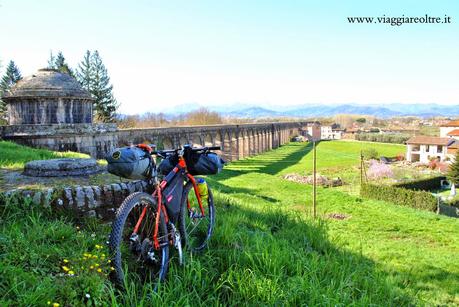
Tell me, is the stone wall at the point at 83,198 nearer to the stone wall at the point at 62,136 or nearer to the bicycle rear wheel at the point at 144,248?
the bicycle rear wheel at the point at 144,248

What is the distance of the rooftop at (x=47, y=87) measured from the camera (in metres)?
16.1

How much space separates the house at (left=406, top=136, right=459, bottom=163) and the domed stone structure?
43.4 m

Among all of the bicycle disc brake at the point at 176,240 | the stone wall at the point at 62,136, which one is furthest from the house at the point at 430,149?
the bicycle disc brake at the point at 176,240

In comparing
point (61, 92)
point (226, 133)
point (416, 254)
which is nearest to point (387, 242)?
point (416, 254)

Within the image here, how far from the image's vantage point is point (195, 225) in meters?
4.22

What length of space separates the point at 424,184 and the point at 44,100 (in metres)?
27.8

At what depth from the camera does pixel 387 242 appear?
1286cm

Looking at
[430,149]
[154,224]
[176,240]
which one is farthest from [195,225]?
[430,149]

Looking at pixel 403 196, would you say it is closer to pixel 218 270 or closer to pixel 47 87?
pixel 47 87

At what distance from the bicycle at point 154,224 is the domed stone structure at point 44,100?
563 inches

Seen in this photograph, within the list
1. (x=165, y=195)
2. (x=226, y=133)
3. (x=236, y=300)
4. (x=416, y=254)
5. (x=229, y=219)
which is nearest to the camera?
(x=236, y=300)

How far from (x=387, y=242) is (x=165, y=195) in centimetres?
1155

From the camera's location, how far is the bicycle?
9.16 feet

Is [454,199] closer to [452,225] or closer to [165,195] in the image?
[452,225]
